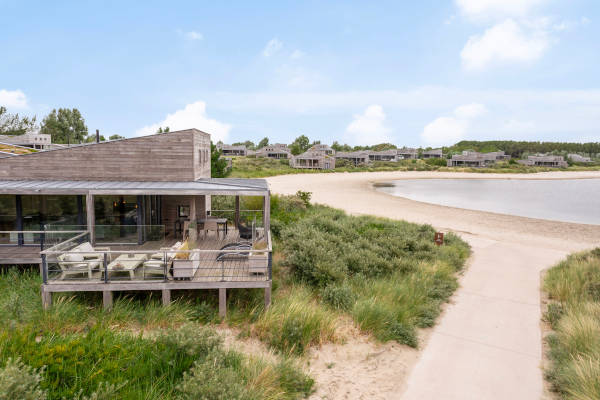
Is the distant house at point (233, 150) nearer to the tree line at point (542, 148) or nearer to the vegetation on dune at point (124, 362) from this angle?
the tree line at point (542, 148)

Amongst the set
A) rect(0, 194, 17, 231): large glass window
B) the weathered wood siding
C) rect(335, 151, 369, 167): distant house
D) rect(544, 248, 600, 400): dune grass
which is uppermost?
rect(335, 151, 369, 167): distant house

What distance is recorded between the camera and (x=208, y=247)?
1159 cm

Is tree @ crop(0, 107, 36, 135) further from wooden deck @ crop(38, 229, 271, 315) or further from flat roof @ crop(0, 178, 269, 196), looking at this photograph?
wooden deck @ crop(38, 229, 271, 315)

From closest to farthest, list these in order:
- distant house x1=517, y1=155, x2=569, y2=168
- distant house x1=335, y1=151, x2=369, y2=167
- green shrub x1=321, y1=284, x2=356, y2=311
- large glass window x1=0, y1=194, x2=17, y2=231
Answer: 1. green shrub x1=321, y1=284, x2=356, y2=311
2. large glass window x1=0, y1=194, x2=17, y2=231
3. distant house x1=335, y1=151, x2=369, y2=167
4. distant house x1=517, y1=155, x2=569, y2=168

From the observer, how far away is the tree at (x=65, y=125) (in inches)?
2702

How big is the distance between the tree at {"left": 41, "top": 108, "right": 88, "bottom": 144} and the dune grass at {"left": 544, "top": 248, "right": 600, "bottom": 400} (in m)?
77.1

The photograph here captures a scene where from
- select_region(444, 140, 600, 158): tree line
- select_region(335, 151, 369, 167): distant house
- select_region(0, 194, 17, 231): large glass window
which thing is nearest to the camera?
select_region(0, 194, 17, 231): large glass window

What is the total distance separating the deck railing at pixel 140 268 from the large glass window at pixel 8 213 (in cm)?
395

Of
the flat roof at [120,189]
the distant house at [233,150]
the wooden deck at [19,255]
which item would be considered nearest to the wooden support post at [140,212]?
the flat roof at [120,189]

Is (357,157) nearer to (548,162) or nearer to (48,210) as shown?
(548,162)

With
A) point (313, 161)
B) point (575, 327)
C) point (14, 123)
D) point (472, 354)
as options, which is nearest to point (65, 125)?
point (14, 123)

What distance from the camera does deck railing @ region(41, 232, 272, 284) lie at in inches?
335

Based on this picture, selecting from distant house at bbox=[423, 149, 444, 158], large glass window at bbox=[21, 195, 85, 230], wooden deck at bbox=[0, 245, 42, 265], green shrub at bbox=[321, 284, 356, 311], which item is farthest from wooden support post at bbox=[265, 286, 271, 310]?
distant house at bbox=[423, 149, 444, 158]

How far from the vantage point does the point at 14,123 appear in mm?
66312
